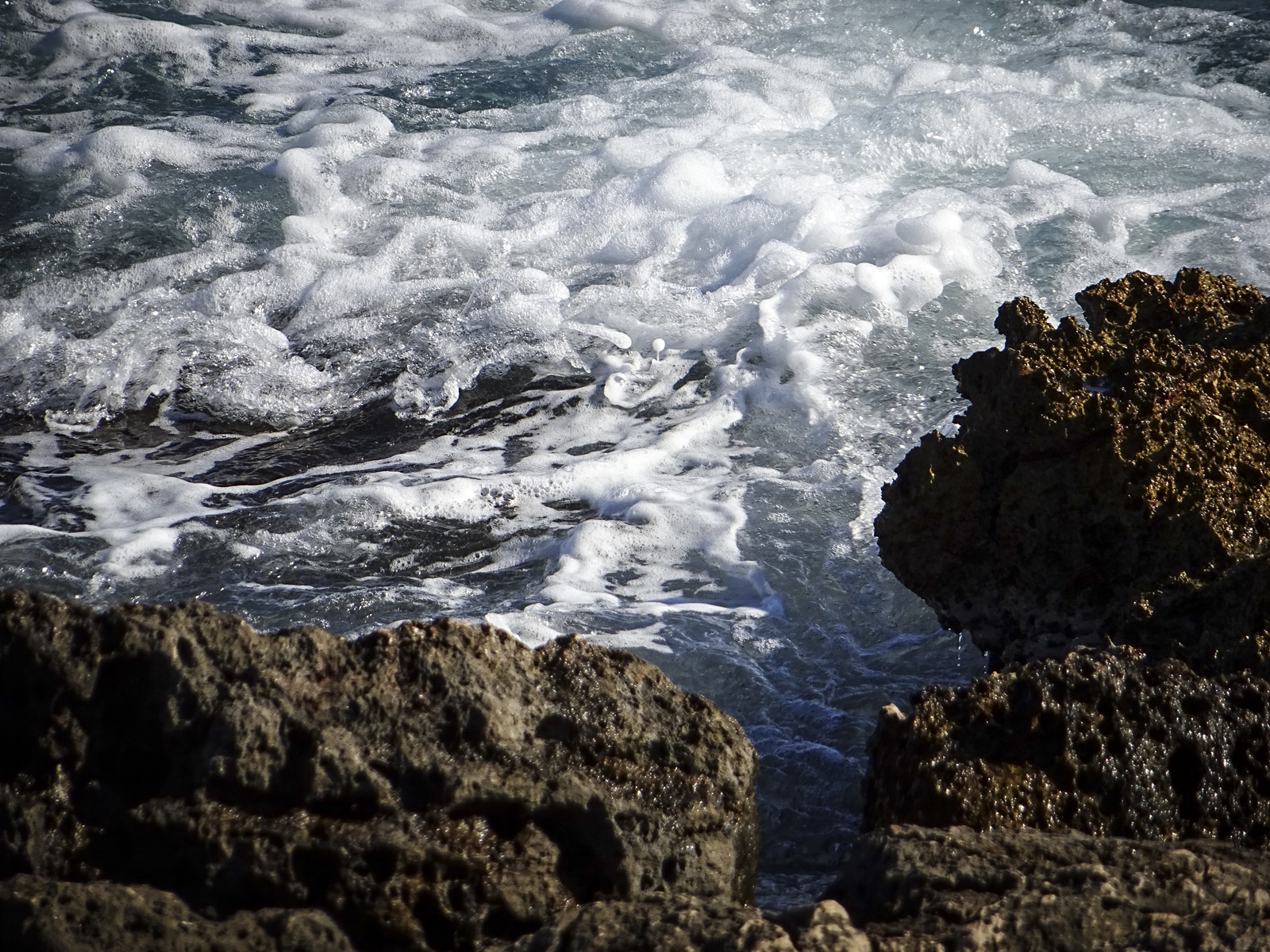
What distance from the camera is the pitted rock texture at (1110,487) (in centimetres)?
272

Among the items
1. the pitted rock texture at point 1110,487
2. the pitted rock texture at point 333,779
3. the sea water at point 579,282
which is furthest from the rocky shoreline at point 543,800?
the sea water at point 579,282

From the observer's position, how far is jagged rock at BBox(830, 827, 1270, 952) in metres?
1.56

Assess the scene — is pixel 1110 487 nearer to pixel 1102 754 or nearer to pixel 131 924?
pixel 1102 754

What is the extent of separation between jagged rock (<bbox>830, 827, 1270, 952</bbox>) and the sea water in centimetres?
85

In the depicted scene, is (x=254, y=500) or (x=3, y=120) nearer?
(x=254, y=500)

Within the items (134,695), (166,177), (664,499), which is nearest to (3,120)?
(166,177)

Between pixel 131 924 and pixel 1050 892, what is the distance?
135 cm

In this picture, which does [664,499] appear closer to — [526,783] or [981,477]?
[981,477]

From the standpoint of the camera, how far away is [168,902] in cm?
170

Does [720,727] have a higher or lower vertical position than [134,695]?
lower

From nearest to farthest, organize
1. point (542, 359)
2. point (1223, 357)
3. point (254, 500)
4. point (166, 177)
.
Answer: point (1223, 357)
point (254, 500)
point (542, 359)
point (166, 177)

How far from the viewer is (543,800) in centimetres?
202

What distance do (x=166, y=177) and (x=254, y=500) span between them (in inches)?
155

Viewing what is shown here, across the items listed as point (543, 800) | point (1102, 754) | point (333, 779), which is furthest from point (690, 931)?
point (1102, 754)
